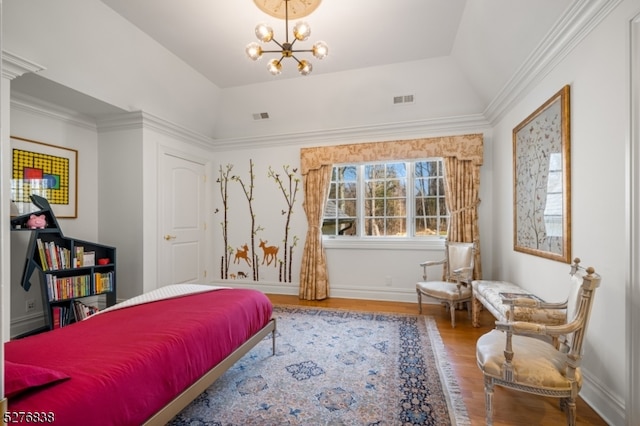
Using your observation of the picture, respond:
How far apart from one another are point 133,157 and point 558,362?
4722 mm

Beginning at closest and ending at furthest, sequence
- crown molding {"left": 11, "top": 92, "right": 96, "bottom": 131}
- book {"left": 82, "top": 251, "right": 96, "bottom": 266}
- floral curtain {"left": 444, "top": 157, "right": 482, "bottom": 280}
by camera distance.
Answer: crown molding {"left": 11, "top": 92, "right": 96, "bottom": 131}
book {"left": 82, "top": 251, "right": 96, "bottom": 266}
floral curtain {"left": 444, "top": 157, "right": 482, "bottom": 280}

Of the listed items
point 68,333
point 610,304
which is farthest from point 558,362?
point 68,333

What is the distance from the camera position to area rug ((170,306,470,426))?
2104mm

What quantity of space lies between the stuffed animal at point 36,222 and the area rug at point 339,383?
2396 mm

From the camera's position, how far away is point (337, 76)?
4.42m

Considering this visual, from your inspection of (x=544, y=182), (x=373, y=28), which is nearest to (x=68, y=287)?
(x=373, y=28)

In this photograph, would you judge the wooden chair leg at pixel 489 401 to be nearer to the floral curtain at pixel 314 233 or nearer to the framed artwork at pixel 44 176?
the floral curtain at pixel 314 233

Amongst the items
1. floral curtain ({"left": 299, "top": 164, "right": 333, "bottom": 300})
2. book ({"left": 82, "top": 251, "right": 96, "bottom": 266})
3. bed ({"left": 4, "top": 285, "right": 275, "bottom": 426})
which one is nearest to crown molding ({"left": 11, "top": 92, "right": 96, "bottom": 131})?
book ({"left": 82, "top": 251, "right": 96, "bottom": 266})

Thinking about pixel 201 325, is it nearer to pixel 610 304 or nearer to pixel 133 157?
pixel 610 304

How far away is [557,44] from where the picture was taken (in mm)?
2625

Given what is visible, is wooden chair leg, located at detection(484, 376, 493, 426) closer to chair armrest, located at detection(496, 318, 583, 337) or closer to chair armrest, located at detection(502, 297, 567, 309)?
chair armrest, located at detection(496, 318, 583, 337)

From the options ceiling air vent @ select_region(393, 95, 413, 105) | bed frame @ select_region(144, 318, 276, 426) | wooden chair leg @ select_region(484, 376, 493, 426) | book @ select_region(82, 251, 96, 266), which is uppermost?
ceiling air vent @ select_region(393, 95, 413, 105)

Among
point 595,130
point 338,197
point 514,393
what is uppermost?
point 595,130

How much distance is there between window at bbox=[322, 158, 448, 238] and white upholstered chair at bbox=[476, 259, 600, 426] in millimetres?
2713
